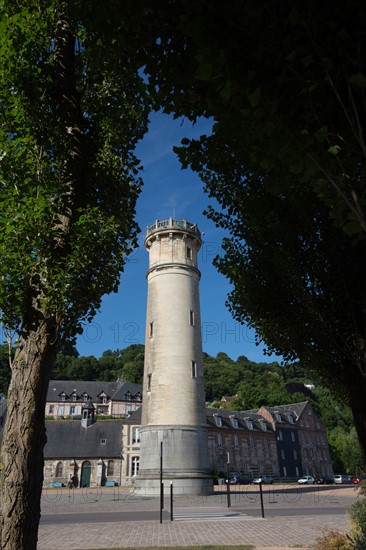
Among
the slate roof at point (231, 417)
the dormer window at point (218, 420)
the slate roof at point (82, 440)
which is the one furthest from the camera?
the slate roof at point (231, 417)

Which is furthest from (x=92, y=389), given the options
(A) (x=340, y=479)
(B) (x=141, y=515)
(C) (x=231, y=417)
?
(B) (x=141, y=515)

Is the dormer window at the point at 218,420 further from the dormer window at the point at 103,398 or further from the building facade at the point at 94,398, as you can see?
the dormer window at the point at 103,398

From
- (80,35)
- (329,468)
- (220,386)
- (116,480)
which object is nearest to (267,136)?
(80,35)

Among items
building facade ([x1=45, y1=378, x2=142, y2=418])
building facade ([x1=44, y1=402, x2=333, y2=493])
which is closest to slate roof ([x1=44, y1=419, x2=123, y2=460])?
building facade ([x1=44, y1=402, x2=333, y2=493])

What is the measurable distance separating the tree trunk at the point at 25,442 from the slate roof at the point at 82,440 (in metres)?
48.8

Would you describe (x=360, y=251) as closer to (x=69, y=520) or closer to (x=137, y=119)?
(x=137, y=119)

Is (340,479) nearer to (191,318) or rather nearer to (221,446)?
(221,446)

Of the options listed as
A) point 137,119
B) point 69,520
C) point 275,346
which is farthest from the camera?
point 69,520

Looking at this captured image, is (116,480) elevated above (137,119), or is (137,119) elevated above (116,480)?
(137,119)

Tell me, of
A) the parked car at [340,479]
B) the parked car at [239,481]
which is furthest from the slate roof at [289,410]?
the parked car at [239,481]

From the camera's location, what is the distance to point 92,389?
9306 centimetres

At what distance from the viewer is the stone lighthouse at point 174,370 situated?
88.6 feet

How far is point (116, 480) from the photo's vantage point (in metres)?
52.2

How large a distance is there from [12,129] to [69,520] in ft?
54.6
